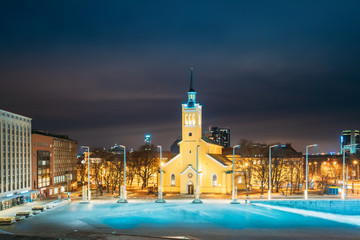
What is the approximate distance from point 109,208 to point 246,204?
69.4 ft

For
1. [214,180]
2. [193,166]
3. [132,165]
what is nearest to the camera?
[193,166]

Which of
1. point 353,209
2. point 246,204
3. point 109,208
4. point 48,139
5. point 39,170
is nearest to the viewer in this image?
point 109,208

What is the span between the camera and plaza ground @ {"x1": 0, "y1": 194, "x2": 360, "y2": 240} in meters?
39.5

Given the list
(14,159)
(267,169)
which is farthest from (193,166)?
(14,159)

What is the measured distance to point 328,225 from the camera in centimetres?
4575

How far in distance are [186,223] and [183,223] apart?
0.34 meters

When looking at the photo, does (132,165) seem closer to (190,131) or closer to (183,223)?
(190,131)

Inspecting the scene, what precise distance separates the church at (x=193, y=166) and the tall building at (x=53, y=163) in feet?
82.7

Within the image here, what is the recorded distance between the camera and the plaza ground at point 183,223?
39531 millimetres

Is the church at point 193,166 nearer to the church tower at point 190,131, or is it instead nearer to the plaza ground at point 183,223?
the church tower at point 190,131

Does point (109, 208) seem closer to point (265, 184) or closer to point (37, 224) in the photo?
point (37, 224)

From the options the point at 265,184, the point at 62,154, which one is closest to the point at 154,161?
the point at 62,154

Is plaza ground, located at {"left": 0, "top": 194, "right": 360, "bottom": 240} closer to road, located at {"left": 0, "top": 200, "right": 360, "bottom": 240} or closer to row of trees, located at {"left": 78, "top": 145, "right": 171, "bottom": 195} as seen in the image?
road, located at {"left": 0, "top": 200, "right": 360, "bottom": 240}

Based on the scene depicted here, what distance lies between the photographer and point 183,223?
45250mm
